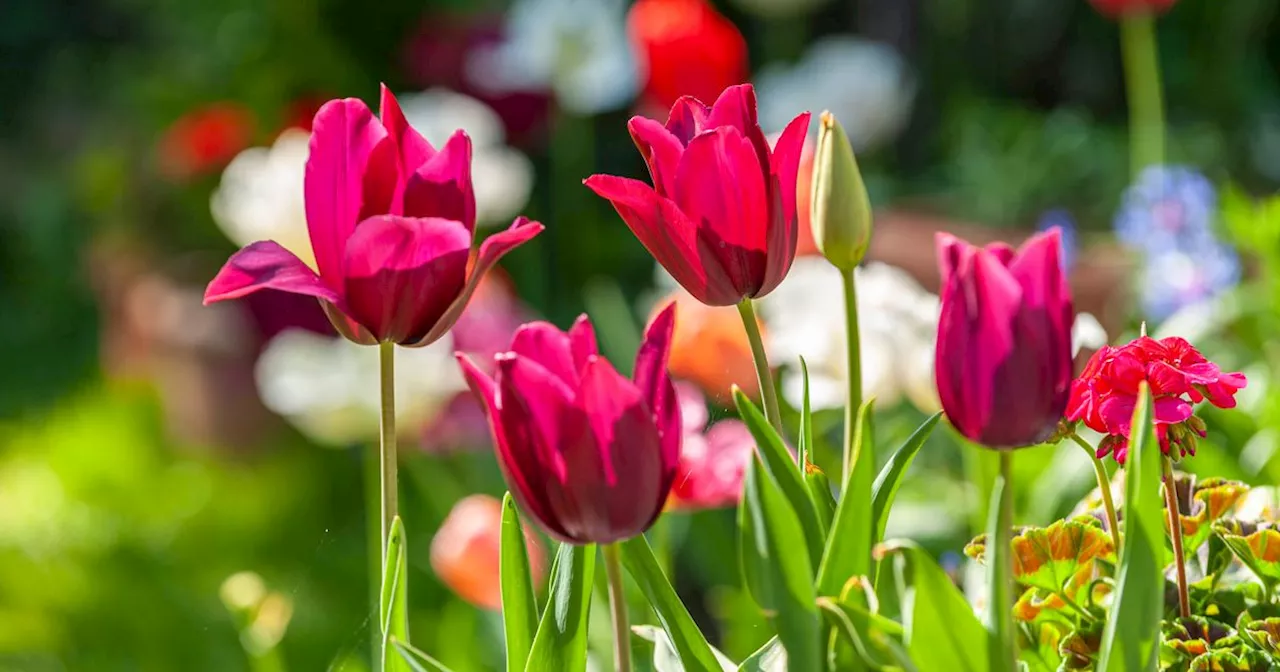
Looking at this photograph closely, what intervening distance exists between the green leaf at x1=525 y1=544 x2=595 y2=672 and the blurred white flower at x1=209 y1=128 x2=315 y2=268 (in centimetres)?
59

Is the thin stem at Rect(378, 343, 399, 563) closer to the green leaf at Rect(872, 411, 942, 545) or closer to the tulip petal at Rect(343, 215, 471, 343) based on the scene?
the tulip petal at Rect(343, 215, 471, 343)

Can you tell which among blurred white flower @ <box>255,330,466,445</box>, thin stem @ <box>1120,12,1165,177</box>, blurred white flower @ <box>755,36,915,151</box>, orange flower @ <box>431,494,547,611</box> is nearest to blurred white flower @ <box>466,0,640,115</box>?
blurred white flower @ <box>755,36,915,151</box>

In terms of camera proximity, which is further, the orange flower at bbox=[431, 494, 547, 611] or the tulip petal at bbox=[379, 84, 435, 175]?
the orange flower at bbox=[431, 494, 547, 611]

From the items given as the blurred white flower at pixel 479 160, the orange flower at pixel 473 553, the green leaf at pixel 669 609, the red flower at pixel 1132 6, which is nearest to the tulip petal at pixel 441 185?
the green leaf at pixel 669 609

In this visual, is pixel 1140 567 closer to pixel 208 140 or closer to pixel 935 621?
pixel 935 621

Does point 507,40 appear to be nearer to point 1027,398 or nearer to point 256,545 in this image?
point 256,545

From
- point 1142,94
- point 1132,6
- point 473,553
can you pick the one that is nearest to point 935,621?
point 473,553

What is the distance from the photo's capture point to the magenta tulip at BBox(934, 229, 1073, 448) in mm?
317

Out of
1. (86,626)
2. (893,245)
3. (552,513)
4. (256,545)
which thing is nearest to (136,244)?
(256,545)

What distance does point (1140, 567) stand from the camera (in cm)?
32

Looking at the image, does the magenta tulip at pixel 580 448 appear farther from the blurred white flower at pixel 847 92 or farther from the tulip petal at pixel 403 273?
the blurred white flower at pixel 847 92

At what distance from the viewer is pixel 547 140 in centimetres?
241

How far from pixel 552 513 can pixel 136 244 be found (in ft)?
8.66

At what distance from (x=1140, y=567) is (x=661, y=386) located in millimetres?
116
